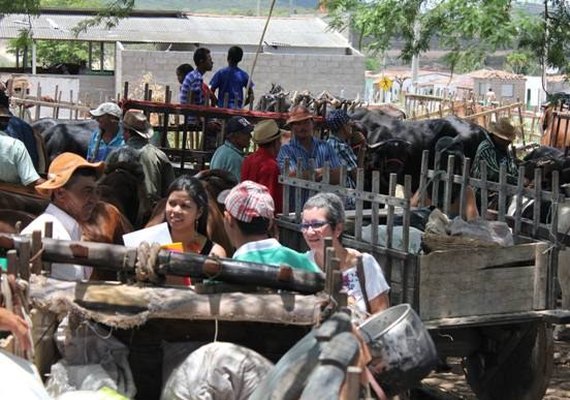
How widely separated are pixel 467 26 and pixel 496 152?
163cm

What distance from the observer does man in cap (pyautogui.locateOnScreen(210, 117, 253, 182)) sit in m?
10.6

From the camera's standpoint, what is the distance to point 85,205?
6254 millimetres

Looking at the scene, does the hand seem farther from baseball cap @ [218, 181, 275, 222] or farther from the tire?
the tire

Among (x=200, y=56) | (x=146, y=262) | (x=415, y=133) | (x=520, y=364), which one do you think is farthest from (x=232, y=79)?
(x=146, y=262)

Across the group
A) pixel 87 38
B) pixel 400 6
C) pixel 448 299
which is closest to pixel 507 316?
pixel 448 299

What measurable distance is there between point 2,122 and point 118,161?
1.04m

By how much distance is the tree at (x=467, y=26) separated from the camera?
474 inches

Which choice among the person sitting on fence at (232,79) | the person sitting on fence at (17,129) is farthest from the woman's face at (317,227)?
the person sitting on fence at (232,79)

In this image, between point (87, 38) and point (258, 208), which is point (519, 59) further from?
point (87, 38)

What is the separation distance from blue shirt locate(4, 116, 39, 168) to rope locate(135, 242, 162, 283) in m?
6.25

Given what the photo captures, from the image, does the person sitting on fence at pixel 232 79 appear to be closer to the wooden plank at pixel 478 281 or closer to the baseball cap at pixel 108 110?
the baseball cap at pixel 108 110

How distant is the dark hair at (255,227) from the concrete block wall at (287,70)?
35190 millimetres

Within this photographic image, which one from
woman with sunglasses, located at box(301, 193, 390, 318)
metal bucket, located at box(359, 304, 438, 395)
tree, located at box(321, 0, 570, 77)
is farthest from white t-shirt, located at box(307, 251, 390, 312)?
tree, located at box(321, 0, 570, 77)

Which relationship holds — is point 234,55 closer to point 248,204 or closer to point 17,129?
point 17,129
